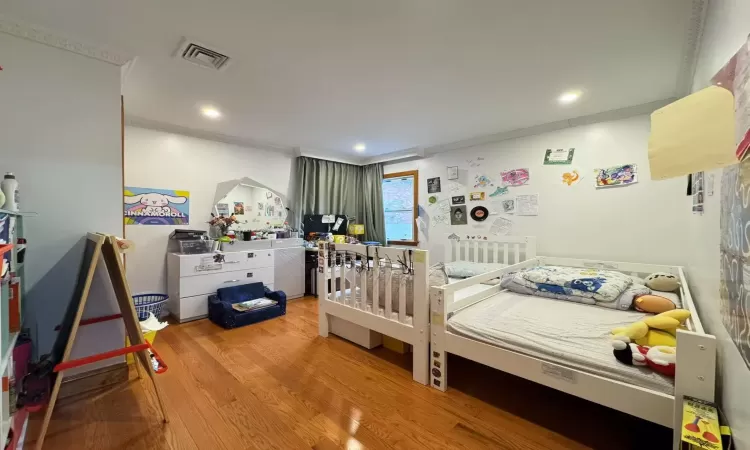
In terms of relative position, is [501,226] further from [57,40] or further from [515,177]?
[57,40]

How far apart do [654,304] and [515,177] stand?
184 centimetres

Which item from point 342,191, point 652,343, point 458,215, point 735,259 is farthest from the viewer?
point 342,191

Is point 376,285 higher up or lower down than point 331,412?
higher up

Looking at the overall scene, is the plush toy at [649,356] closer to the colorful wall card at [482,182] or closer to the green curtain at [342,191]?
the colorful wall card at [482,182]

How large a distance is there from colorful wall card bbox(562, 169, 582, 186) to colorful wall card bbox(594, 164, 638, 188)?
0.14m

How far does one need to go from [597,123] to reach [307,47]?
2732mm

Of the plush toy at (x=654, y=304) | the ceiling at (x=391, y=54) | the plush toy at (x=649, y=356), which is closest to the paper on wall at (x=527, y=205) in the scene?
the ceiling at (x=391, y=54)

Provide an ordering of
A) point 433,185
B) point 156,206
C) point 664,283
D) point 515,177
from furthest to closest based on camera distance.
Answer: point 433,185
point 515,177
point 156,206
point 664,283

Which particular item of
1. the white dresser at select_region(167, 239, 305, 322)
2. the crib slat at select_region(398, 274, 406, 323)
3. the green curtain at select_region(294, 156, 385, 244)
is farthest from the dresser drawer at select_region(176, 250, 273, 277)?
the crib slat at select_region(398, 274, 406, 323)

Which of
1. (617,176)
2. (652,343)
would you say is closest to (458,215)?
(617,176)

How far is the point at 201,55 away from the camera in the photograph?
1828 millimetres

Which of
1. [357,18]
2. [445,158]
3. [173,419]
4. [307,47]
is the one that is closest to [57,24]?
[307,47]

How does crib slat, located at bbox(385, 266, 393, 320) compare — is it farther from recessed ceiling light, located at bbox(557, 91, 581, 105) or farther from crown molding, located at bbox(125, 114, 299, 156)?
crown molding, located at bbox(125, 114, 299, 156)

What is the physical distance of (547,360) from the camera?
1.41 m
